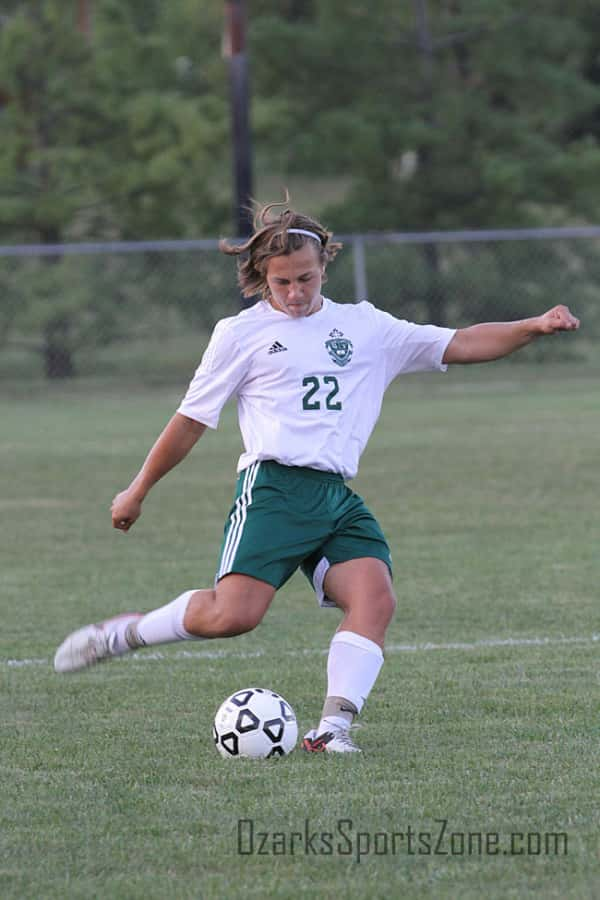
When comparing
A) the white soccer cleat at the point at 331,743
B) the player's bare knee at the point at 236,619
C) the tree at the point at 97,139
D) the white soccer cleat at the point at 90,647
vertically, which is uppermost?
the tree at the point at 97,139

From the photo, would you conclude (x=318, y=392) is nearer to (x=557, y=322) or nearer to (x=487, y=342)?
(x=487, y=342)

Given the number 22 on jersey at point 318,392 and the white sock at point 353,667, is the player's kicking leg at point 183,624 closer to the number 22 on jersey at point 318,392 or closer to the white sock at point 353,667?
the white sock at point 353,667

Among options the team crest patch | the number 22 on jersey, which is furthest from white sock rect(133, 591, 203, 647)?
→ the team crest patch

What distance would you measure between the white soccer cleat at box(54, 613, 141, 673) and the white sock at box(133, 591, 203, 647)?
3.2 inches

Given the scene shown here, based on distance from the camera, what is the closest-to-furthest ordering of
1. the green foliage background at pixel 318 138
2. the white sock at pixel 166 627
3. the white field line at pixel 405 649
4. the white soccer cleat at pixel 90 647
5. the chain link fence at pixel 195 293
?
the white sock at pixel 166 627
the white soccer cleat at pixel 90 647
the white field line at pixel 405 649
the chain link fence at pixel 195 293
the green foliage background at pixel 318 138

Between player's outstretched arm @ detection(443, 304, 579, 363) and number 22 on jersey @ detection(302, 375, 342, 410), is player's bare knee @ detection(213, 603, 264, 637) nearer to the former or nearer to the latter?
number 22 on jersey @ detection(302, 375, 342, 410)

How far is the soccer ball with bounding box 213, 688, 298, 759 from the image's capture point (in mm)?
4773

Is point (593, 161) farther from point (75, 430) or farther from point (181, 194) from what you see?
point (75, 430)

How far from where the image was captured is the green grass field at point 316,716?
3746 millimetres

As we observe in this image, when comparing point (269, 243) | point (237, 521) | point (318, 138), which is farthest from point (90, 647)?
point (318, 138)

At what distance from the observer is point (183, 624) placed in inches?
196

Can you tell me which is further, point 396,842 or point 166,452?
point 166,452

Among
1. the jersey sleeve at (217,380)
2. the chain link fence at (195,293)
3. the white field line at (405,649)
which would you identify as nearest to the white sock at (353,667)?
the jersey sleeve at (217,380)

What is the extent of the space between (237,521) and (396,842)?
139cm
